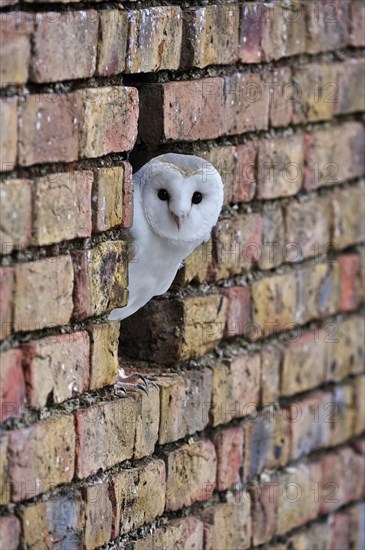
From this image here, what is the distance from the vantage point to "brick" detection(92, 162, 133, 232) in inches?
68.2

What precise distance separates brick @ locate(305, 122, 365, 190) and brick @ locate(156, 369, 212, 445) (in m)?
0.46

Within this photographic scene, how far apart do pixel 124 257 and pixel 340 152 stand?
0.69m

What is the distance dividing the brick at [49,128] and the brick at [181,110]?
237 millimetres

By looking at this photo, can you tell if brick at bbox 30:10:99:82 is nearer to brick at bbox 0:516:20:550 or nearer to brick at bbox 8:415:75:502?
brick at bbox 8:415:75:502

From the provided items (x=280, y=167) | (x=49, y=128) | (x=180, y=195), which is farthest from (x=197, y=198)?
(x=49, y=128)

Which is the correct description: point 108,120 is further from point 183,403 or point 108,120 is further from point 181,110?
point 183,403

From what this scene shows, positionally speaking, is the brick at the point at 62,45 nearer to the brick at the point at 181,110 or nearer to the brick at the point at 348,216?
the brick at the point at 181,110

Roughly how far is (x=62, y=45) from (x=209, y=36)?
0.38 metres

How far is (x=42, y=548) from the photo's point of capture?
1685 mm

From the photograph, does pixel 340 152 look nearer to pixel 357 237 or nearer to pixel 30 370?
pixel 357 237

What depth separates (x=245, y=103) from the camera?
81.2 inches

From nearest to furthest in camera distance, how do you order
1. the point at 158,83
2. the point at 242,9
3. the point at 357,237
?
the point at 158,83 < the point at 242,9 < the point at 357,237

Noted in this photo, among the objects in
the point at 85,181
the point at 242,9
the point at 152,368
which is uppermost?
the point at 242,9

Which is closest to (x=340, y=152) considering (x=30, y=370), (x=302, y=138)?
(x=302, y=138)
